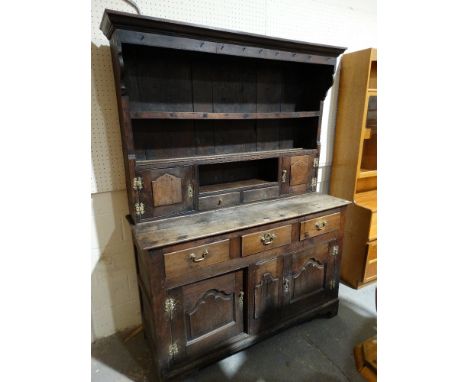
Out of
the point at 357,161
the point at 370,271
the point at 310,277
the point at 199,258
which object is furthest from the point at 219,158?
the point at 370,271

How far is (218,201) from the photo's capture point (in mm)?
1627

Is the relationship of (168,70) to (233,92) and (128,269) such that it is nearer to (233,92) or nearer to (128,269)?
(233,92)

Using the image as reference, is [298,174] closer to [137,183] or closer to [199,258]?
[199,258]

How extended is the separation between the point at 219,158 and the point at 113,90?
2.27 feet

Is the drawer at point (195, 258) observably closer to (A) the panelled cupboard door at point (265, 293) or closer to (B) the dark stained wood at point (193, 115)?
(A) the panelled cupboard door at point (265, 293)

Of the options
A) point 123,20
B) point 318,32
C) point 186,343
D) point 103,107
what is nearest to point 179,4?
point 123,20

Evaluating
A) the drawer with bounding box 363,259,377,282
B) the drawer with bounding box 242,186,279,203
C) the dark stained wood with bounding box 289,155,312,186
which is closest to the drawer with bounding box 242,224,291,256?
the drawer with bounding box 242,186,279,203

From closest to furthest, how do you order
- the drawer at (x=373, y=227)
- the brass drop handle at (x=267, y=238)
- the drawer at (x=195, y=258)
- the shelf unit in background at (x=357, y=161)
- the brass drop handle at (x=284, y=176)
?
the drawer at (x=195, y=258) → the brass drop handle at (x=267, y=238) → the brass drop handle at (x=284, y=176) → the shelf unit in background at (x=357, y=161) → the drawer at (x=373, y=227)

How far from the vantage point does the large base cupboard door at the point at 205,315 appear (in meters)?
1.37

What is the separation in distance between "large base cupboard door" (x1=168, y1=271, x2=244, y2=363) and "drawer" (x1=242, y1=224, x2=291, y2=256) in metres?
0.16

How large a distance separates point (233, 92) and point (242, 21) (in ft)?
1.47

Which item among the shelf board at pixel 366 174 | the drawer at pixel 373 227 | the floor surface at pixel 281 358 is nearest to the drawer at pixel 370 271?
the drawer at pixel 373 227

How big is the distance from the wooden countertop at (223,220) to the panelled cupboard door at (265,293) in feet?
0.87

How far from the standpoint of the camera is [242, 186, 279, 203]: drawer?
172 cm
